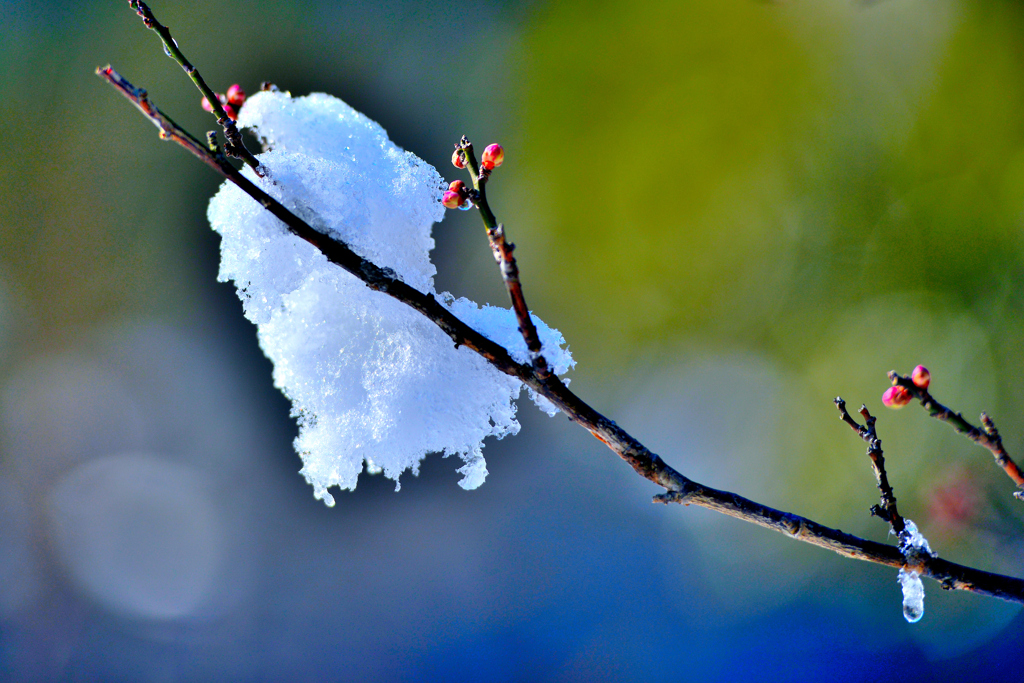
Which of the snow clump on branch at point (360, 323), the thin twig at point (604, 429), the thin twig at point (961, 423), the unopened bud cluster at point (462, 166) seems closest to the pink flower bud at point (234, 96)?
the snow clump on branch at point (360, 323)

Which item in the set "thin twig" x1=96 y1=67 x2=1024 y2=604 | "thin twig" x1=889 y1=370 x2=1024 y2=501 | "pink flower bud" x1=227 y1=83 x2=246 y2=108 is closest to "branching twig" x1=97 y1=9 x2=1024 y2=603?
"thin twig" x1=96 y1=67 x2=1024 y2=604

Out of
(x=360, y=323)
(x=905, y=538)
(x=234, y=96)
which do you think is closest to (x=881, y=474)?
(x=905, y=538)

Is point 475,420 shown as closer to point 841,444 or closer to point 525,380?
point 525,380

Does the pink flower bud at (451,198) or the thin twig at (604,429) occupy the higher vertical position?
the pink flower bud at (451,198)

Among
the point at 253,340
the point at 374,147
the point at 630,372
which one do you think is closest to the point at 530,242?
the point at 630,372

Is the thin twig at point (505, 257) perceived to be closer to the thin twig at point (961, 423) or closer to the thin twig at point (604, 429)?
the thin twig at point (604, 429)

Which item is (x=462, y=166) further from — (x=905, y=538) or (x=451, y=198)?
(x=905, y=538)

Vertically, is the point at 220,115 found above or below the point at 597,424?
above

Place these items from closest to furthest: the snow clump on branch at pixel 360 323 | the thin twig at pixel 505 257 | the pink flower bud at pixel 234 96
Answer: the thin twig at pixel 505 257 → the snow clump on branch at pixel 360 323 → the pink flower bud at pixel 234 96
